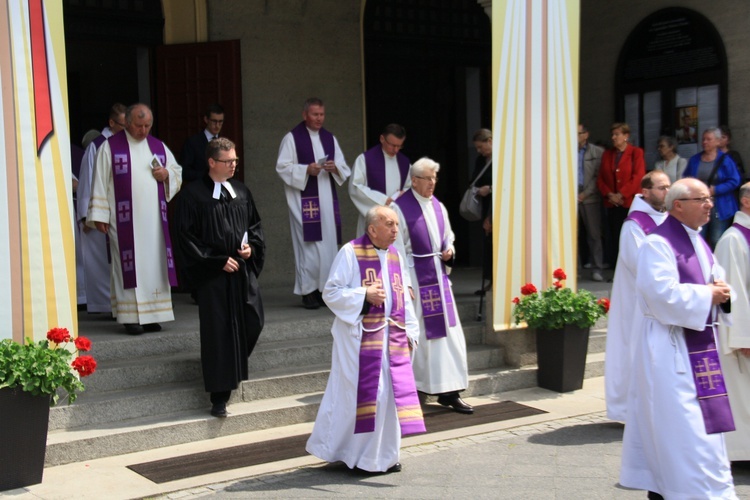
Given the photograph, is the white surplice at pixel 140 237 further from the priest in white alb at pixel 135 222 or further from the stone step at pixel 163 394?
the stone step at pixel 163 394

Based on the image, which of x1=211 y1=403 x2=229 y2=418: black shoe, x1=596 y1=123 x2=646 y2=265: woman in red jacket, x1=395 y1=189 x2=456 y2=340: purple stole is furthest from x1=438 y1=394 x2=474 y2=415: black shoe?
x1=596 y1=123 x2=646 y2=265: woman in red jacket

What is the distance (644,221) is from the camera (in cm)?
685

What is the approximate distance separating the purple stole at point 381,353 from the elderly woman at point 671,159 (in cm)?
588

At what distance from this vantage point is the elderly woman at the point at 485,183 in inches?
380

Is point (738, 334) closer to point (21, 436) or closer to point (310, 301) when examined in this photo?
point (21, 436)

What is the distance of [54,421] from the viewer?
6586 mm

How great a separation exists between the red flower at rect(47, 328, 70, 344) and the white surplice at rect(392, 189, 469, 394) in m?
2.67

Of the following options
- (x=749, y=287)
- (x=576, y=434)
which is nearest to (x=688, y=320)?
(x=749, y=287)

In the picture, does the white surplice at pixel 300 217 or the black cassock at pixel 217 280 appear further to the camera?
the white surplice at pixel 300 217

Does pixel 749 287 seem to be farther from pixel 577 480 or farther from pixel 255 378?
pixel 255 378

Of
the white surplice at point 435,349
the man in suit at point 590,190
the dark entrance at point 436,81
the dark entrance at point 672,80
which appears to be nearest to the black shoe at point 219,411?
the white surplice at point 435,349

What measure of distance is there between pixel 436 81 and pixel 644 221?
252 inches

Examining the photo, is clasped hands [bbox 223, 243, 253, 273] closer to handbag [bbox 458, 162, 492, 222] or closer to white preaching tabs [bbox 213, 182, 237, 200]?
white preaching tabs [bbox 213, 182, 237, 200]

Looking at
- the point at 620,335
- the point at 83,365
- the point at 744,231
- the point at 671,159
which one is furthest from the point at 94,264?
the point at 671,159
